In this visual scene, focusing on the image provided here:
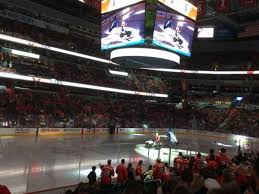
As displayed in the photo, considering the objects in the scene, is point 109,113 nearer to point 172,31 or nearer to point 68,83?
point 68,83

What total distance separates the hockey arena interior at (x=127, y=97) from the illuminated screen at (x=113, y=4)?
42 mm

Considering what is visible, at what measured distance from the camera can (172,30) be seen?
15.9m

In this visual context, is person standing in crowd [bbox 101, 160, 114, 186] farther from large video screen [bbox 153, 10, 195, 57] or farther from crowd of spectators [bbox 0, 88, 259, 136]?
crowd of spectators [bbox 0, 88, 259, 136]

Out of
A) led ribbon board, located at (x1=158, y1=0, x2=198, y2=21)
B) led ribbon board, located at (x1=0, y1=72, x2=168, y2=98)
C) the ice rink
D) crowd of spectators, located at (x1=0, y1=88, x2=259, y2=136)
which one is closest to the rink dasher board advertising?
led ribbon board, located at (x1=158, y1=0, x2=198, y2=21)

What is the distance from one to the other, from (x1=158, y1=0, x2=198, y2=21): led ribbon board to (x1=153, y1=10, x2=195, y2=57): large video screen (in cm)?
25

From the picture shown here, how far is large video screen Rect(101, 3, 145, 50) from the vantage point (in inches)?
600

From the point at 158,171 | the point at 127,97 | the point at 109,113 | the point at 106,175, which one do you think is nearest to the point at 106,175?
the point at 106,175

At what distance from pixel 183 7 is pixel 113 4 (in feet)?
9.95

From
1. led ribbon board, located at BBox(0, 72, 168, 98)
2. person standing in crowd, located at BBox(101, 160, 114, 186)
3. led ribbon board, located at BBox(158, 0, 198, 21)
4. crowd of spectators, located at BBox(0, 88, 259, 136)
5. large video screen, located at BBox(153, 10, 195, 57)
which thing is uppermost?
led ribbon board, located at BBox(158, 0, 198, 21)

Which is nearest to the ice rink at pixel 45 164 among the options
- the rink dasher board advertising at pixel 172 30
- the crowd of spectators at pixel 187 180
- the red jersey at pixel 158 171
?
the crowd of spectators at pixel 187 180

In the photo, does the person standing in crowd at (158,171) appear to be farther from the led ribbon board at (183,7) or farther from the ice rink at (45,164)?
the led ribbon board at (183,7)

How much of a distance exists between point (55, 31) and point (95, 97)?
825cm

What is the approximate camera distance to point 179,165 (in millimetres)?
10812

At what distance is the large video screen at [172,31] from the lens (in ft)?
50.9
